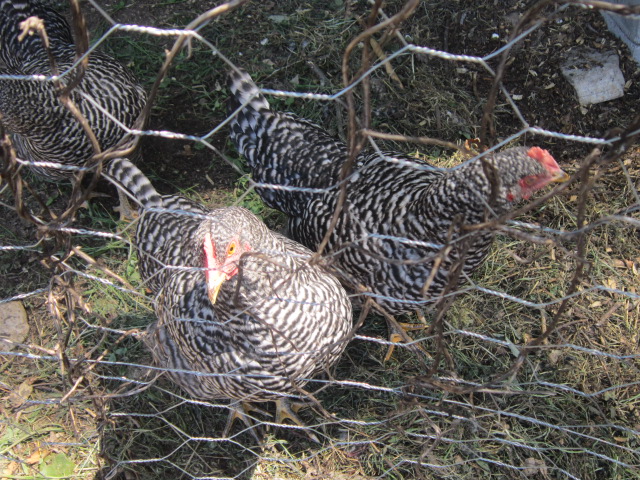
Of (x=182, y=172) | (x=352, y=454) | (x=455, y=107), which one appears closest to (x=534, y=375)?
(x=352, y=454)

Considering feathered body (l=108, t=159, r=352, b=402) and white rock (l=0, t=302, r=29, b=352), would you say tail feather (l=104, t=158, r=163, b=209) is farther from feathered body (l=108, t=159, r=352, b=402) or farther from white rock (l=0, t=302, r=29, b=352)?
white rock (l=0, t=302, r=29, b=352)

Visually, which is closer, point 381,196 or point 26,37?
point 381,196

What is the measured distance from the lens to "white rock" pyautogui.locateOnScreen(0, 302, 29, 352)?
288 centimetres

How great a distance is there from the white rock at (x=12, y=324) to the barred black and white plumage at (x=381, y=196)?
159 centimetres

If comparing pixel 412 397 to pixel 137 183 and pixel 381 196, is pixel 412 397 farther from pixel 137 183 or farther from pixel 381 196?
pixel 137 183

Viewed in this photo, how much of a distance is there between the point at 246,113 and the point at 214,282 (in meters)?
→ 1.40

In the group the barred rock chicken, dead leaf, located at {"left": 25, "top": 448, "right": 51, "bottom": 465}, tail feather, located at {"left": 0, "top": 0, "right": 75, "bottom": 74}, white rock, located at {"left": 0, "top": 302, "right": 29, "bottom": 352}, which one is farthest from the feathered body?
tail feather, located at {"left": 0, "top": 0, "right": 75, "bottom": 74}

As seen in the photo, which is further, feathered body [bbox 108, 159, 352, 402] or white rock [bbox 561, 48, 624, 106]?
white rock [bbox 561, 48, 624, 106]

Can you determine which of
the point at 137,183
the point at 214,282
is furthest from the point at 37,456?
the point at 214,282

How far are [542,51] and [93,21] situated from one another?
3.22 m

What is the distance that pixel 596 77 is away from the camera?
3.12 metres

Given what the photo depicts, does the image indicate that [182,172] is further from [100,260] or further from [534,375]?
[534,375]

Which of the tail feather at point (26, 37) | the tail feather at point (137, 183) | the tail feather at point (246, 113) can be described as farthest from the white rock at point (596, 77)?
the tail feather at point (26, 37)

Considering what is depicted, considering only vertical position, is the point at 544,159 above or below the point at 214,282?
above
